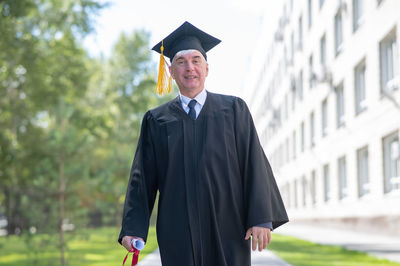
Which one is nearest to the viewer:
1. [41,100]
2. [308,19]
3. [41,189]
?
[41,189]

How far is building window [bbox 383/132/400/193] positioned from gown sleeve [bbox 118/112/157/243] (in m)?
14.7

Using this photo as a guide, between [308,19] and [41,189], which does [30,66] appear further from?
[308,19]

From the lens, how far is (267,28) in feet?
171

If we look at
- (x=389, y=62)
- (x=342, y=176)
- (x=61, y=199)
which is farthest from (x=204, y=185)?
(x=342, y=176)

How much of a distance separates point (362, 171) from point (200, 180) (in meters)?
19.1

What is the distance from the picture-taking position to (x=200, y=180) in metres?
3.67

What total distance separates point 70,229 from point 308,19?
23.1m

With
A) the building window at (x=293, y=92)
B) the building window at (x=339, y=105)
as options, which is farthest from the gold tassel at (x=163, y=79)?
the building window at (x=293, y=92)

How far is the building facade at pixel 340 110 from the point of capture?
1845cm

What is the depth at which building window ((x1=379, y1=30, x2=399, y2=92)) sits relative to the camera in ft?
59.0

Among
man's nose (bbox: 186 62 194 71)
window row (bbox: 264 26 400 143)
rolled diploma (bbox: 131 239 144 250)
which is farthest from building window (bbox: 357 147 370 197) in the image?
rolled diploma (bbox: 131 239 144 250)

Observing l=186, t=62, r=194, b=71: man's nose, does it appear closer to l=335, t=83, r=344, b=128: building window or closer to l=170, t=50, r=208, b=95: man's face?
l=170, t=50, r=208, b=95: man's face

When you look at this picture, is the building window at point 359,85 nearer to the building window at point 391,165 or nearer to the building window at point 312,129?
the building window at point 391,165

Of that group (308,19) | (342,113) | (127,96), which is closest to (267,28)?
(127,96)
